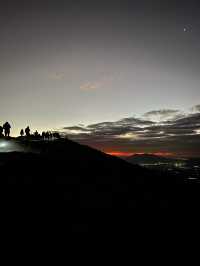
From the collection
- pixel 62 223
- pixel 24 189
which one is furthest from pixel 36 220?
pixel 24 189

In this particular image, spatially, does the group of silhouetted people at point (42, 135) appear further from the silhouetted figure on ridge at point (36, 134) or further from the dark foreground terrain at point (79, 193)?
the dark foreground terrain at point (79, 193)

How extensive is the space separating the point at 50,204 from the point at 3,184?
506cm

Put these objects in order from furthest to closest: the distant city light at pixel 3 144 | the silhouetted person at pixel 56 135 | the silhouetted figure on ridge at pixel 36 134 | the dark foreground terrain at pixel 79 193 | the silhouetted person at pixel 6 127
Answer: the silhouetted person at pixel 56 135
the silhouetted figure on ridge at pixel 36 134
the silhouetted person at pixel 6 127
the distant city light at pixel 3 144
the dark foreground terrain at pixel 79 193

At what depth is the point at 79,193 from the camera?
23031mm

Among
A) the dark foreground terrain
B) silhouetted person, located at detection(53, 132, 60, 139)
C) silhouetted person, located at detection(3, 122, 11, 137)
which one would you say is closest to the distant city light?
silhouetted person, located at detection(3, 122, 11, 137)

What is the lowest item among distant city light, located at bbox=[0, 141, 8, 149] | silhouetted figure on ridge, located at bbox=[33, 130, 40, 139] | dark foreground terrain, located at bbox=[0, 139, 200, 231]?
dark foreground terrain, located at bbox=[0, 139, 200, 231]

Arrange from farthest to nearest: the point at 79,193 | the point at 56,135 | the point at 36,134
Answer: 1. the point at 56,135
2. the point at 36,134
3. the point at 79,193

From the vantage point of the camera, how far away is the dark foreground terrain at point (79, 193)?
60.0 ft

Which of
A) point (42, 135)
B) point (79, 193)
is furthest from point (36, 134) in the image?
point (79, 193)

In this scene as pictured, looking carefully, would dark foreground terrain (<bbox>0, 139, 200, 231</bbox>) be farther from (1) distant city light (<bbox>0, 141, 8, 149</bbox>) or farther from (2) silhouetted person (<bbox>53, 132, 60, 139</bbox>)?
(2) silhouetted person (<bbox>53, 132, 60, 139</bbox>)

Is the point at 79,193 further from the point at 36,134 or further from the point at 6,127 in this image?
the point at 36,134

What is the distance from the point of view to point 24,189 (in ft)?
69.7

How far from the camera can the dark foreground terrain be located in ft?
60.0

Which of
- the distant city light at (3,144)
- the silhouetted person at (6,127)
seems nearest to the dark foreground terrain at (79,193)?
the distant city light at (3,144)
